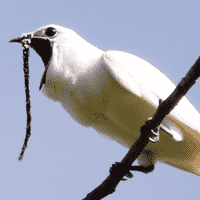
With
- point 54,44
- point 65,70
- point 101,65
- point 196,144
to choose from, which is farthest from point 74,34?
point 196,144

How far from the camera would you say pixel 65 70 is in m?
2.81

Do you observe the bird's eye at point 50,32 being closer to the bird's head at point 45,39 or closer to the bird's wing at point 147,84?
the bird's head at point 45,39

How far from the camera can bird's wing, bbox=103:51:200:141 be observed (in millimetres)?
2508

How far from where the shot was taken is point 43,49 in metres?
3.05

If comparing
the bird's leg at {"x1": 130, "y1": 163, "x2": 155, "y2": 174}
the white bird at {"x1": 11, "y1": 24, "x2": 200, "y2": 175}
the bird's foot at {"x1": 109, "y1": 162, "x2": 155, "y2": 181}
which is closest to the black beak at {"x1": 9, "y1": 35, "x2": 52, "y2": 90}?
the white bird at {"x1": 11, "y1": 24, "x2": 200, "y2": 175}

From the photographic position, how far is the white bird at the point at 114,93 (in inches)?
99.9

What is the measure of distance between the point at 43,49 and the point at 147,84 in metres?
1.12

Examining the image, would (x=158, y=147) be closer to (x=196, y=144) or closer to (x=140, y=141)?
(x=196, y=144)

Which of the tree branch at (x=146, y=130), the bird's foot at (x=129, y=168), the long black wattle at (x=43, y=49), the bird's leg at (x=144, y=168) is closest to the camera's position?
the tree branch at (x=146, y=130)

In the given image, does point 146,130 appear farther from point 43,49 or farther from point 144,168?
point 43,49

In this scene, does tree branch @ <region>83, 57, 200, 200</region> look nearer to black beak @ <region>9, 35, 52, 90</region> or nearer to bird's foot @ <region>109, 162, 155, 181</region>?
A: bird's foot @ <region>109, 162, 155, 181</region>

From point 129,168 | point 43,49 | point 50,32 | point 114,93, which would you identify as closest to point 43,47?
point 43,49

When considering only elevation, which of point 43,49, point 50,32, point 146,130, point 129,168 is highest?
point 146,130

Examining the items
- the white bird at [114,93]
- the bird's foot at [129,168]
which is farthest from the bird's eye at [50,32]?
the bird's foot at [129,168]
